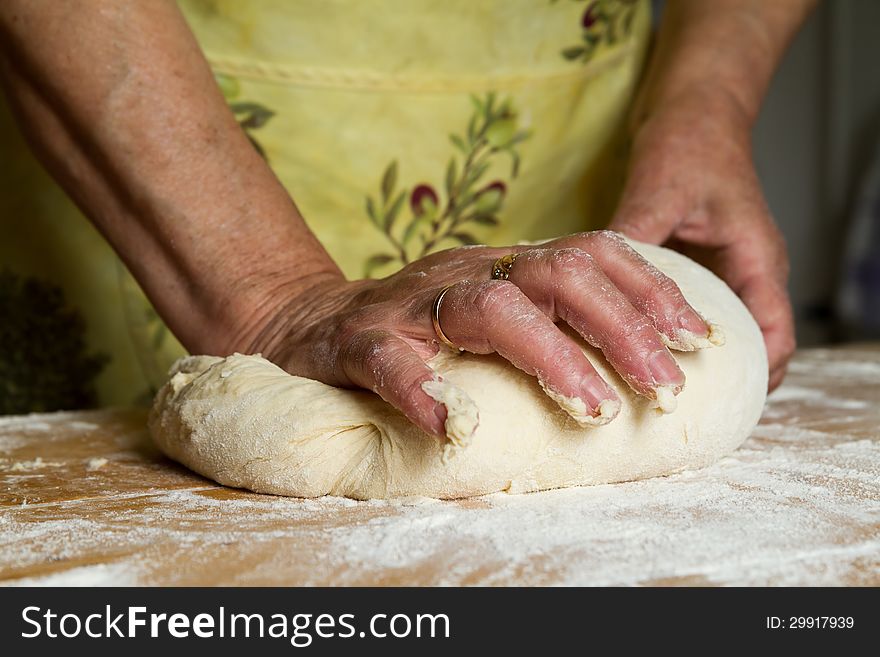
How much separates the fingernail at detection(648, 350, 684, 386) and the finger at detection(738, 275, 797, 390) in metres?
0.58

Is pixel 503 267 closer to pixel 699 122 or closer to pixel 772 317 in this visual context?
pixel 772 317

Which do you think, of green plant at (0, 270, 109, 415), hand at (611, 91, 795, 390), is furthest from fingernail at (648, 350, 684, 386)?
green plant at (0, 270, 109, 415)

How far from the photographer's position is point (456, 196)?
1.73 metres

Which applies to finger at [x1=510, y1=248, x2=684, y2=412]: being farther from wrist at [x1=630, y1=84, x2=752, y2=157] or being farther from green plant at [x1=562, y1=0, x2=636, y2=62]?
green plant at [x1=562, y1=0, x2=636, y2=62]

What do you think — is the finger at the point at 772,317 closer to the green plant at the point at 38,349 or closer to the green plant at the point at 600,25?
the green plant at the point at 600,25

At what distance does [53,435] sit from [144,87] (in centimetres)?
57

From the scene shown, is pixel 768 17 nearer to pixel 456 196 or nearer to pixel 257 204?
pixel 456 196

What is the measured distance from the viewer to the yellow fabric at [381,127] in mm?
1584

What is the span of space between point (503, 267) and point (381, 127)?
0.77 metres

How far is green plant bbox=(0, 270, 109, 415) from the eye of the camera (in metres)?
1.75

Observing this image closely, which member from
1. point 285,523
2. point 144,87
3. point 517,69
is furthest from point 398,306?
point 517,69

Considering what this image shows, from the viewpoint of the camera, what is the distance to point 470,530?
830mm
